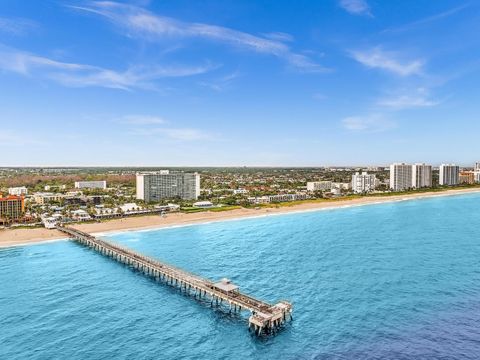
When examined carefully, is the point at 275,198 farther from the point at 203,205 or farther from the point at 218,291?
the point at 218,291

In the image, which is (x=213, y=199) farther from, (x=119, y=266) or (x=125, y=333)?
(x=125, y=333)

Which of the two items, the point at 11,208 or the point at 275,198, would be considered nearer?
the point at 11,208

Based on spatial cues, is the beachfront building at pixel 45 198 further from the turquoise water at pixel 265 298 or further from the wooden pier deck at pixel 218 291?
the wooden pier deck at pixel 218 291

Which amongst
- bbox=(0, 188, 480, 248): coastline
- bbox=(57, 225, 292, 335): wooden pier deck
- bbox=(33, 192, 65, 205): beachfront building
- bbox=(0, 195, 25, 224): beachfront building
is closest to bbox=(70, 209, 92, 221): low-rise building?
bbox=(0, 188, 480, 248): coastline

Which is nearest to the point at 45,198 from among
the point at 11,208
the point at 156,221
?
the point at 11,208

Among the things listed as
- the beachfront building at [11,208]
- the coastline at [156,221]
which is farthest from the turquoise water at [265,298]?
the beachfront building at [11,208]

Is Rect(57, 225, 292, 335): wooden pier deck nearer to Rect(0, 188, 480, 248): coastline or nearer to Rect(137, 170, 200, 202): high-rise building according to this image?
Rect(0, 188, 480, 248): coastline
